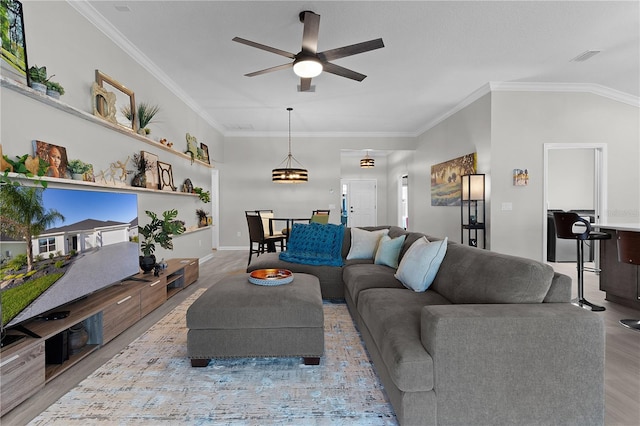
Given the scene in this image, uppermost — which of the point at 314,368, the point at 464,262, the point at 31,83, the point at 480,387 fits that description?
the point at 31,83

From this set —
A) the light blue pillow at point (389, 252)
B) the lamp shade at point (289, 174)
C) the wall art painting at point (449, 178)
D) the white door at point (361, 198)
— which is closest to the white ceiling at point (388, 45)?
the wall art painting at point (449, 178)

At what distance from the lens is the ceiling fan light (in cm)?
291

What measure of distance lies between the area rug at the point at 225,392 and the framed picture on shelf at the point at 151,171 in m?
2.24

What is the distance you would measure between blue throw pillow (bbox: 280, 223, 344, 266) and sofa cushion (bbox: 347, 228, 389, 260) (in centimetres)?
15

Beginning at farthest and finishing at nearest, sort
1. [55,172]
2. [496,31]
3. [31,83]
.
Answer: [496,31]
[55,172]
[31,83]

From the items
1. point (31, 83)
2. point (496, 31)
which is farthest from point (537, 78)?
point (31, 83)

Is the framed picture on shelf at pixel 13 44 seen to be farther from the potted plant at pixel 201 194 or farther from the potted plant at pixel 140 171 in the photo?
the potted plant at pixel 201 194

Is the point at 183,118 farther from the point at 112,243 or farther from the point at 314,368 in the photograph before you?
the point at 314,368

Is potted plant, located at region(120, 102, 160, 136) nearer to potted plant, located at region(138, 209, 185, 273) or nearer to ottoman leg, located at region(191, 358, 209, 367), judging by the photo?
potted plant, located at region(138, 209, 185, 273)

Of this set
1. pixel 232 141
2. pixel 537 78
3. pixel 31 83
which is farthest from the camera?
pixel 232 141

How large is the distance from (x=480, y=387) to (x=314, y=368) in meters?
1.04

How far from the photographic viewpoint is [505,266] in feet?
5.97

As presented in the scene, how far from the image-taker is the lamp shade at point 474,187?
5039 millimetres

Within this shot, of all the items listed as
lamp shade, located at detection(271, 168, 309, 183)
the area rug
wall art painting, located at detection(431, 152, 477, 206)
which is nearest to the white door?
wall art painting, located at detection(431, 152, 477, 206)
